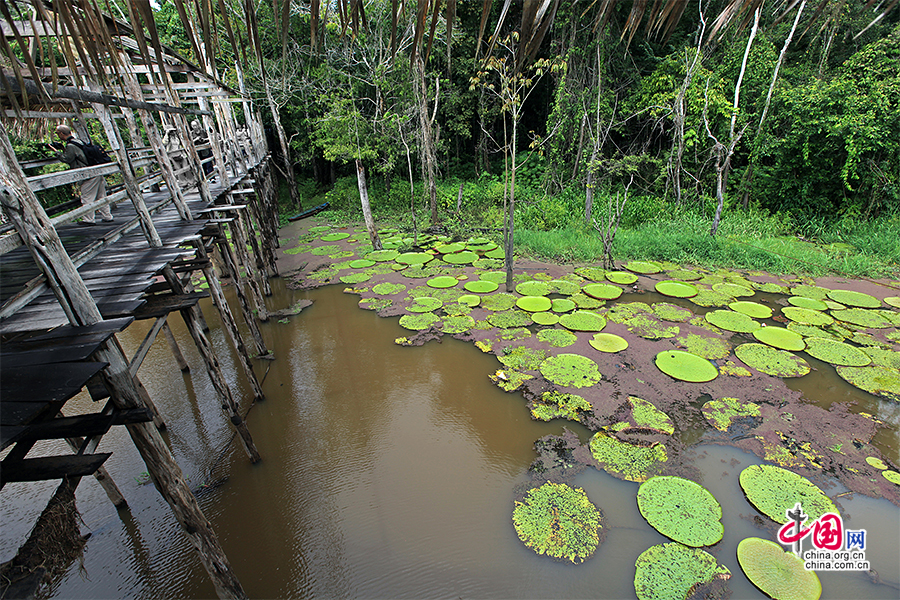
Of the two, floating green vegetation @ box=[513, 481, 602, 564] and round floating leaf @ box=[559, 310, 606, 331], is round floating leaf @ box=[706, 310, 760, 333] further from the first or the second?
floating green vegetation @ box=[513, 481, 602, 564]

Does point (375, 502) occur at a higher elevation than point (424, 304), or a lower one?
lower

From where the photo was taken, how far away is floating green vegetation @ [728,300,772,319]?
4.94m

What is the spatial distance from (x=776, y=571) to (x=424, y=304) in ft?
14.7

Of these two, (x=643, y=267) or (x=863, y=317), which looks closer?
(x=863, y=317)

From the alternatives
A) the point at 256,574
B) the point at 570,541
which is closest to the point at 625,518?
the point at 570,541

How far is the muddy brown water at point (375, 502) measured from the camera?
2549mm

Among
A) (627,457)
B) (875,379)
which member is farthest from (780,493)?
(875,379)

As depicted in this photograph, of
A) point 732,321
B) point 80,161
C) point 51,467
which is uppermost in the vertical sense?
point 80,161

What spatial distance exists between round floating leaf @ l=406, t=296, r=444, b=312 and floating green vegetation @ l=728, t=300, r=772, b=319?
13.0 ft

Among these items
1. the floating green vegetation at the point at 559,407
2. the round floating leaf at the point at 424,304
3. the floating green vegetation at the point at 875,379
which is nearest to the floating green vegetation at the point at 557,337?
the floating green vegetation at the point at 559,407

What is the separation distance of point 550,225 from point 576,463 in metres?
6.27

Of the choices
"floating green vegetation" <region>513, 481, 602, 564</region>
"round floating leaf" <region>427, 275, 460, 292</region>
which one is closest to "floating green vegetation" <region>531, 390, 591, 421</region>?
"floating green vegetation" <region>513, 481, 602, 564</region>

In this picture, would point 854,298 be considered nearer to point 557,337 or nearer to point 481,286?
point 557,337

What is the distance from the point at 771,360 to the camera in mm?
4141
